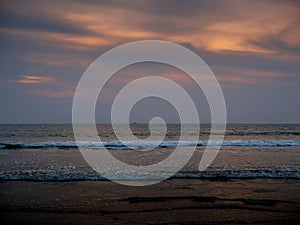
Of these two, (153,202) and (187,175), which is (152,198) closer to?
(153,202)

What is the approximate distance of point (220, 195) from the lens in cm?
905

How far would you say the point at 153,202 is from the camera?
8.20 metres

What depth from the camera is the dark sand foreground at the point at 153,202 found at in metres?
6.86

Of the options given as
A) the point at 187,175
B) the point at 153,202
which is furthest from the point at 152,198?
the point at 187,175

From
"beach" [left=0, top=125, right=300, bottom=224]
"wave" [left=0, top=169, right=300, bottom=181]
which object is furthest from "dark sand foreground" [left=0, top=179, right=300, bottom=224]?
"wave" [left=0, top=169, right=300, bottom=181]

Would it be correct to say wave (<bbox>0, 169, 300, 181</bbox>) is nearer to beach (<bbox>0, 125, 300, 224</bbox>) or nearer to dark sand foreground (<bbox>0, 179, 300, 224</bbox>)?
beach (<bbox>0, 125, 300, 224</bbox>)

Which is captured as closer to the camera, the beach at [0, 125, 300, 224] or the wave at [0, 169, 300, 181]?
the beach at [0, 125, 300, 224]

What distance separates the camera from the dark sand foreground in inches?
270

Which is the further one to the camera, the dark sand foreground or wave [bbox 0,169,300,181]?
wave [bbox 0,169,300,181]

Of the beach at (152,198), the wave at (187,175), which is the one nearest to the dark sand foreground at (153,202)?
the beach at (152,198)

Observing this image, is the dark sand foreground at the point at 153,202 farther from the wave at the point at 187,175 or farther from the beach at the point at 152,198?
the wave at the point at 187,175

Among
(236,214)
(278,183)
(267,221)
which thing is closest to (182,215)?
(236,214)

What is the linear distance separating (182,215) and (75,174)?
619 centimetres

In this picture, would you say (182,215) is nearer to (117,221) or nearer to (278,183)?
(117,221)
